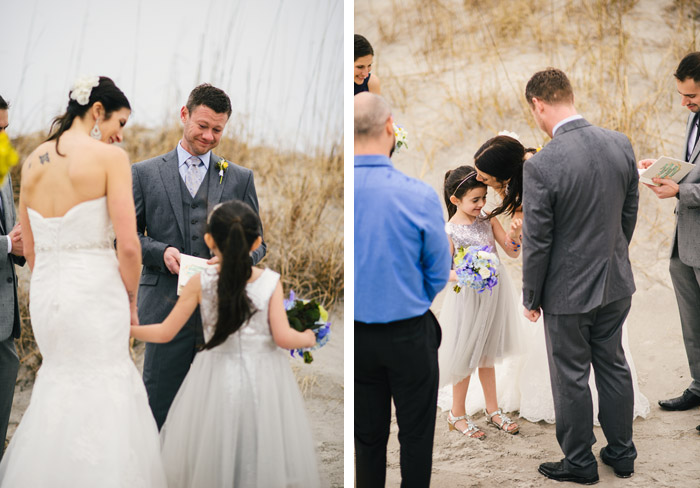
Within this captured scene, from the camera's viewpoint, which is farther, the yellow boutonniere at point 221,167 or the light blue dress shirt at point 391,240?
the yellow boutonniere at point 221,167

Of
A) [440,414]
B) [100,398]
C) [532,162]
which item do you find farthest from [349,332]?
[440,414]

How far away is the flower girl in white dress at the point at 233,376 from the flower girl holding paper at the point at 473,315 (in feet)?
4.97

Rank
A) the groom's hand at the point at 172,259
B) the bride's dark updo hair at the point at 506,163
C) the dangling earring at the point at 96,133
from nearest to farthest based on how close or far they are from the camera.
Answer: the dangling earring at the point at 96,133 → the groom's hand at the point at 172,259 → the bride's dark updo hair at the point at 506,163

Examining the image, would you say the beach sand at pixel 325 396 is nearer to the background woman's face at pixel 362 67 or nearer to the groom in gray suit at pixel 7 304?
the groom in gray suit at pixel 7 304

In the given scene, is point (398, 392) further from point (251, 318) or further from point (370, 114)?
point (370, 114)

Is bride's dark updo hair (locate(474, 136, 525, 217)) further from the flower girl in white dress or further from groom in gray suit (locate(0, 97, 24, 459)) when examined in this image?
groom in gray suit (locate(0, 97, 24, 459))

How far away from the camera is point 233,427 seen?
319 centimetres

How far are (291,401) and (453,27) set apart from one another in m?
7.14

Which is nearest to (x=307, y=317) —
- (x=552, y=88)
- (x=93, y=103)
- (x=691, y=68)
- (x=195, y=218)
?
(x=195, y=218)

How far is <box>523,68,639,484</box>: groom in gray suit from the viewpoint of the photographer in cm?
365

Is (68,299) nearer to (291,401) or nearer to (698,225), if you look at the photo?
(291,401)

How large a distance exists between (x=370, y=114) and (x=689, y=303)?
289cm

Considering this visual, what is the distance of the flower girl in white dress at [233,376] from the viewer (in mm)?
3119

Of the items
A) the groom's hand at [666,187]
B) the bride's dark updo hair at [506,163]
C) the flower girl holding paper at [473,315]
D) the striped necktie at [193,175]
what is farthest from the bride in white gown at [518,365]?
the striped necktie at [193,175]
